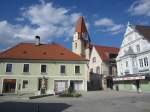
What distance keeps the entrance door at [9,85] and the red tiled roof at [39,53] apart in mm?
4426

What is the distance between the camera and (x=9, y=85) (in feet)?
117

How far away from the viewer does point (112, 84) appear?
4631 cm

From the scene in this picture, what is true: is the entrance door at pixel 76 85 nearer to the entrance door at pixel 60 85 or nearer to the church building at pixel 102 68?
the entrance door at pixel 60 85

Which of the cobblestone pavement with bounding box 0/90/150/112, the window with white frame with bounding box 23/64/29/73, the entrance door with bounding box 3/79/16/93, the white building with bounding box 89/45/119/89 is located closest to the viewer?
the cobblestone pavement with bounding box 0/90/150/112

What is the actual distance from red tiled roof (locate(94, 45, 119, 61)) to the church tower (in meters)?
10.1

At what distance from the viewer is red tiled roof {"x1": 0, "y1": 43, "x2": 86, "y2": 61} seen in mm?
37031

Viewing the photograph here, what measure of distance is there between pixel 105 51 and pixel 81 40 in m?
16.4

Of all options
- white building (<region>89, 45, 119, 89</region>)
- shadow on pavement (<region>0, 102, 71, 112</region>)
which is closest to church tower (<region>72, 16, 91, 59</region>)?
white building (<region>89, 45, 119, 89</region>)

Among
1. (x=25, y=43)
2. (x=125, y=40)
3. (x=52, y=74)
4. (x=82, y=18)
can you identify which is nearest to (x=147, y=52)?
(x=125, y=40)

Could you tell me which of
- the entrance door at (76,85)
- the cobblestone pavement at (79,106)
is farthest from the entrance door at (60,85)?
the cobblestone pavement at (79,106)

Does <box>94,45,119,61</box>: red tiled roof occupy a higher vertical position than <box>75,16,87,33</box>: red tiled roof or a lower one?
lower

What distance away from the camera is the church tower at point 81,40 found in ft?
210

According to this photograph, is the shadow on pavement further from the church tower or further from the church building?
the church tower

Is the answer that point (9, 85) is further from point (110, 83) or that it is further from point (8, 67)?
point (110, 83)
